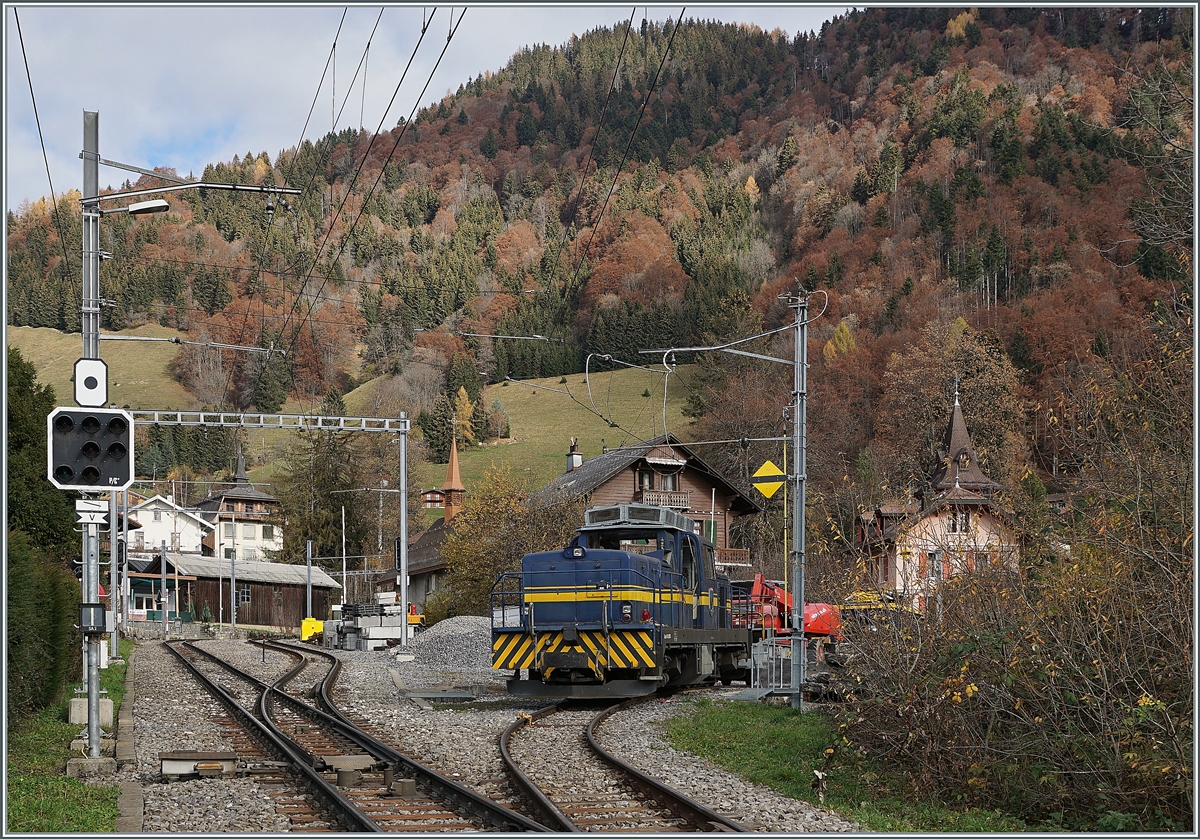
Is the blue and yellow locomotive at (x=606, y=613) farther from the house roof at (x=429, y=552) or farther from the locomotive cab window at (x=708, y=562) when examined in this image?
the house roof at (x=429, y=552)

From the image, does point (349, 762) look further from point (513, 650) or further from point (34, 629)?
point (513, 650)

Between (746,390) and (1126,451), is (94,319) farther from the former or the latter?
(746,390)

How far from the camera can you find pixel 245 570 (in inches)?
2997

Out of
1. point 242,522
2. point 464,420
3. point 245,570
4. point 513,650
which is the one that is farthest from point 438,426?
point 513,650

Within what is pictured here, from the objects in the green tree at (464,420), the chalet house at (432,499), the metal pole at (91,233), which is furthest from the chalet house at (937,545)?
the green tree at (464,420)

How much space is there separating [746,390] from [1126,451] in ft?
248

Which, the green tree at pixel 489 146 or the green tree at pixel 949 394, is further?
the green tree at pixel 489 146

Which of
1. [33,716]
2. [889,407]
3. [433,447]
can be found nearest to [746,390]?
[889,407]

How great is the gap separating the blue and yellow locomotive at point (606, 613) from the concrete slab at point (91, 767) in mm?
7719

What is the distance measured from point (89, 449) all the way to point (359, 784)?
4.40 metres

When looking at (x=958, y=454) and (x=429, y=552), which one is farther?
(x=429, y=552)

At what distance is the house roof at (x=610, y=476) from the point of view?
5302cm

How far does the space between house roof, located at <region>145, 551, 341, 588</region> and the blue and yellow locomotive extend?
190ft

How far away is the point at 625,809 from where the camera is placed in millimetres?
10188
